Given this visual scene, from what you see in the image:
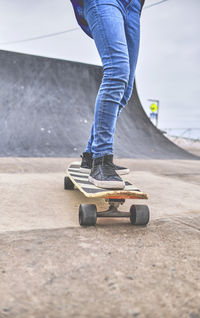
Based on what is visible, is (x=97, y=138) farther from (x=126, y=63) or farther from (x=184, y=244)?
(x=184, y=244)

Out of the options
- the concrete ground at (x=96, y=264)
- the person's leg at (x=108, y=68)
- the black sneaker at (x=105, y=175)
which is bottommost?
the concrete ground at (x=96, y=264)

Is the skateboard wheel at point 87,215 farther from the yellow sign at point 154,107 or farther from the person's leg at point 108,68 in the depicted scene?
the yellow sign at point 154,107

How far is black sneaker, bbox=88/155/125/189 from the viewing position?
1493 mm

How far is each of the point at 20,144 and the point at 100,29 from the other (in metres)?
4.03

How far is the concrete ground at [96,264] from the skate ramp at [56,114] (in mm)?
3901

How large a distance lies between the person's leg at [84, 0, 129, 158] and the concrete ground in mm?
471

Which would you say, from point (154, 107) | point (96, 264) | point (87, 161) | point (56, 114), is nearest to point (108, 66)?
point (87, 161)

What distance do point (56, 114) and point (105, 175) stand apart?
16.0 feet

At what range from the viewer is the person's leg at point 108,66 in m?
1.68

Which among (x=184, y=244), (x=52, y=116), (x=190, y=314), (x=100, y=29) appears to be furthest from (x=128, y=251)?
(x=52, y=116)

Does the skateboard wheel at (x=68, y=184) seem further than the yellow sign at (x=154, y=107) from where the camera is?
No

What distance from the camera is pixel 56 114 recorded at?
6.21m

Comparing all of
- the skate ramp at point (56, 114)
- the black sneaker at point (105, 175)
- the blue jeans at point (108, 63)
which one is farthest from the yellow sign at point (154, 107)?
the black sneaker at point (105, 175)

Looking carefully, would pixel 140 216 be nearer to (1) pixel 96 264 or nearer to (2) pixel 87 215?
(2) pixel 87 215
